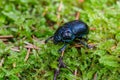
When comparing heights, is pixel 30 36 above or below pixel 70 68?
above

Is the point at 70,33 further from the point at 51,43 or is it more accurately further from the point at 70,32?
the point at 51,43

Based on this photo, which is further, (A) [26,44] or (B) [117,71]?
(A) [26,44]

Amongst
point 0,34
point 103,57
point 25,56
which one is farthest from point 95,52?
point 0,34

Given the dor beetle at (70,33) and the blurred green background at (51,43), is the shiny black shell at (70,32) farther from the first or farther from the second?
the blurred green background at (51,43)

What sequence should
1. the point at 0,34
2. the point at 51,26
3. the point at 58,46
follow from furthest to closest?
the point at 51,26 → the point at 0,34 → the point at 58,46

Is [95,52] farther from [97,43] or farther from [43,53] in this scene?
[43,53]
